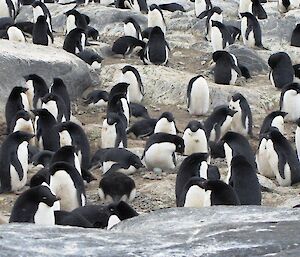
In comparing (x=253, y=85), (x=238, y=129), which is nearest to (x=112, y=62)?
(x=253, y=85)

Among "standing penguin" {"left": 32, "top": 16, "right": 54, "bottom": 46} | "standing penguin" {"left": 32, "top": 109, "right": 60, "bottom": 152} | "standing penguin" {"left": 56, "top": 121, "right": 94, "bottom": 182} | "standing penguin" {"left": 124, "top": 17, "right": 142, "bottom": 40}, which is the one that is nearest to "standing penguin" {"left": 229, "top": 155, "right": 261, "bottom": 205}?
"standing penguin" {"left": 56, "top": 121, "right": 94, "bottom": 182}

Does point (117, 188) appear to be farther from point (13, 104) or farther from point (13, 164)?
point (13, 104)

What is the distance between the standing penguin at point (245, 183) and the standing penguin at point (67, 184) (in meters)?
1.59

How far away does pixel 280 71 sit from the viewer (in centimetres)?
1474

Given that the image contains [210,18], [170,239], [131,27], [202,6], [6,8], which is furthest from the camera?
[202,6]

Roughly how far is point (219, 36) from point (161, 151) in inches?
278

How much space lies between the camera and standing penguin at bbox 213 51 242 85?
1440cm

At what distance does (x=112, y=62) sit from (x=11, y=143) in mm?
6654

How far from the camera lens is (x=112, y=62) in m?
15.9

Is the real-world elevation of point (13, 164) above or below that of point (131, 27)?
below

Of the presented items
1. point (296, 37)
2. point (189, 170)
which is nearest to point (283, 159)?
point (189, 170)

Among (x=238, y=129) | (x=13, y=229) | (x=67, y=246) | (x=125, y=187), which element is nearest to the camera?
(x=67, y=246)

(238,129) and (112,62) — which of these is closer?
(238,129)

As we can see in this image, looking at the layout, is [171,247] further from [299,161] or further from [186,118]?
[186,118]
